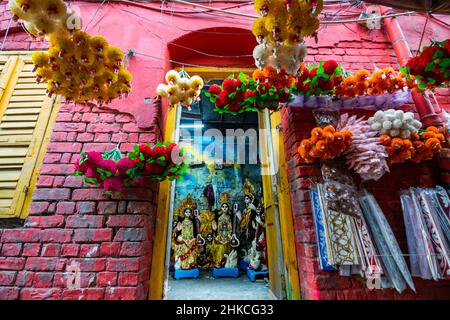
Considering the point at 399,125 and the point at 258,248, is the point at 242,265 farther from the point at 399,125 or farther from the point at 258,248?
the point at 399,125

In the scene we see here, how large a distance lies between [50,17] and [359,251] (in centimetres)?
244

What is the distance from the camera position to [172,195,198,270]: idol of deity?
13.5ft

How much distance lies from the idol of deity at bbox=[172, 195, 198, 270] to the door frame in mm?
1916

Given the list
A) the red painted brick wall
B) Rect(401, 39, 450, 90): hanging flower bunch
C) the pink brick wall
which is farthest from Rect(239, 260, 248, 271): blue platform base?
Rect(401, 39, 450, 90): hanging flower bunch

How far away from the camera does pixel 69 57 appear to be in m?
1.44

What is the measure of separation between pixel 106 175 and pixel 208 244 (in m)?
3.48

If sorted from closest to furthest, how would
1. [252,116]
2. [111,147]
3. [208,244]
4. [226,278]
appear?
[111,147]
[226,278]
[208,244]
[252,116]

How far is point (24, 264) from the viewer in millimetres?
1714
